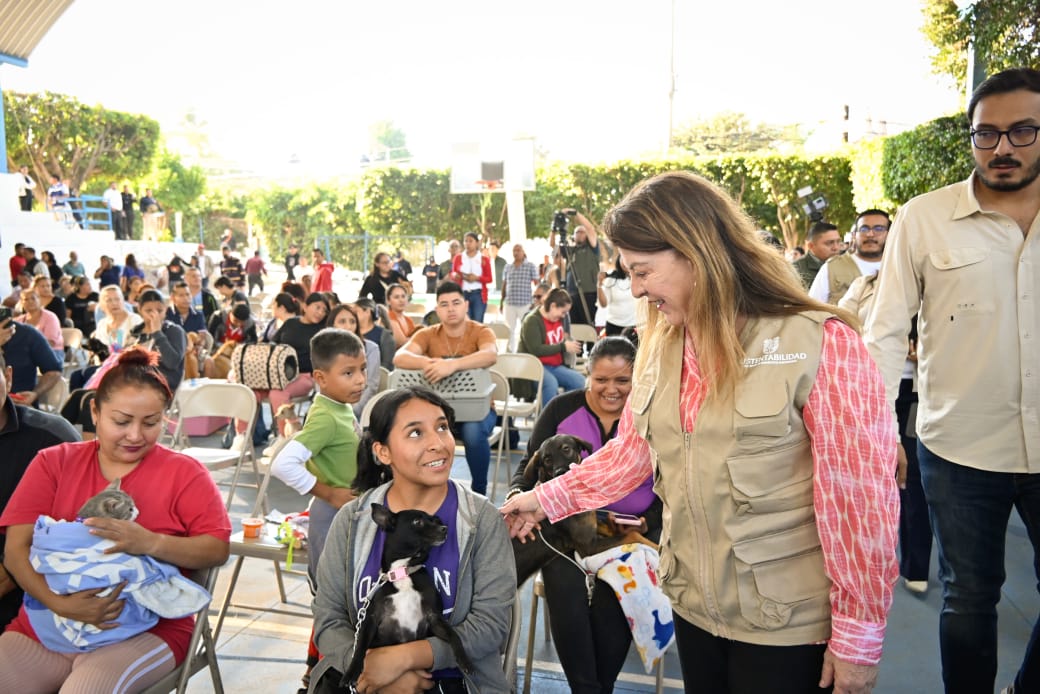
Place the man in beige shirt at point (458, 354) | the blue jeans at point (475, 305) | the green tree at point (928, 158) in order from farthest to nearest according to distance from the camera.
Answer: the blue jeans at point (475, 305) < the green tree at point (928, 158) < the man in beige shirt at point (458, 354)

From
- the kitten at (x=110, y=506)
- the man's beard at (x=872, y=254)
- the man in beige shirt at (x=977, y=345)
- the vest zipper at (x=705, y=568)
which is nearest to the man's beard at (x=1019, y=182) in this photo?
the man in beige shirt at (x=977, y=345)

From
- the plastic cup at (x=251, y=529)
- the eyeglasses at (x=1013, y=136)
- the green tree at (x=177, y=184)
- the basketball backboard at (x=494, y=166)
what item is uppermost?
the green tree at (x=177, y=184)

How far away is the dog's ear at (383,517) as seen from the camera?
6.82 feet

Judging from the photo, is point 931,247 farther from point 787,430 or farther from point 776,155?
point 776,155

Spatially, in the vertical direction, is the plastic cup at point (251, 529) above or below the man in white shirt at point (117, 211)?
below

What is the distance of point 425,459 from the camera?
2.22 meters

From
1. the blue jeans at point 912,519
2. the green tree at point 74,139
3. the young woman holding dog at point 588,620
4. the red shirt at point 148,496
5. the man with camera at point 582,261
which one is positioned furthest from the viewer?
the green tree at point 74,139

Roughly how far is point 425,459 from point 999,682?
2.36 metres

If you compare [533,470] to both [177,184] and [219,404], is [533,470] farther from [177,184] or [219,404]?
[177,184]

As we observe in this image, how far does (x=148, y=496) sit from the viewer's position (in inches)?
93.3

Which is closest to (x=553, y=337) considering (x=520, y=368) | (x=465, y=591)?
(x=520, y=368)

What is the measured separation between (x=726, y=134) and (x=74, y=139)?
42505 millimetres

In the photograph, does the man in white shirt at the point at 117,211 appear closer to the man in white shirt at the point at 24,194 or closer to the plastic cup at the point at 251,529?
the man in white shirt at the point at 24,194

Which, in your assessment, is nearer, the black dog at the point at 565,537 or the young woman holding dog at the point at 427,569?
the young woman holding dog at the point at 427,569
